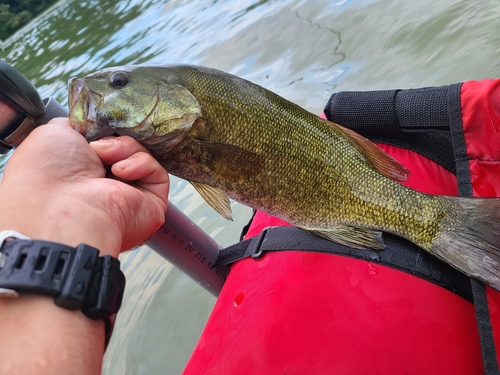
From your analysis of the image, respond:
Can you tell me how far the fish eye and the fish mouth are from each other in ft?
0.29

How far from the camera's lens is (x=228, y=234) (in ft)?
→ 13.4

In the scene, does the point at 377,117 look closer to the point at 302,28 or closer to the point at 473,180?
the point at 473,180

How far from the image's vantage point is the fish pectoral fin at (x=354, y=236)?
1832 mm

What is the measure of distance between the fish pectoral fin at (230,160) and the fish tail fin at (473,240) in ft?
2.86

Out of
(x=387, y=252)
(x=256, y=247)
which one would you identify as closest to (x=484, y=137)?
(x=387, y=252)

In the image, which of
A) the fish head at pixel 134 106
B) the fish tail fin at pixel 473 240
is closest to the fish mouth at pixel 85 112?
Answer: the fish head at pixel 134 106

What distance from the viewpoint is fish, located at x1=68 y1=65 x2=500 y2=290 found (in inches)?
69.0

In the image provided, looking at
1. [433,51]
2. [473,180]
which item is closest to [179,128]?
[473,180]

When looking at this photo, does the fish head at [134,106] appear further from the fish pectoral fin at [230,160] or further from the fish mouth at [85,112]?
the fish pectoral fin at [230,160]

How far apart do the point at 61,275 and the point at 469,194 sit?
5.47 ft

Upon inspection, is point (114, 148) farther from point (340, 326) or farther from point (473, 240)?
point (473, 240)

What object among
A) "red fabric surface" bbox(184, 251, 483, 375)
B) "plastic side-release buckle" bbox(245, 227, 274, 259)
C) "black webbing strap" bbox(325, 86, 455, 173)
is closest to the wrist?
"red fabric surface" bbox(184, 251, 483, 375)

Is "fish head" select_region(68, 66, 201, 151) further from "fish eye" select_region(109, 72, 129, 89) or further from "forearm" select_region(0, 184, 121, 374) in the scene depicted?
"forearm" select_region(0, 184, 121, 374)

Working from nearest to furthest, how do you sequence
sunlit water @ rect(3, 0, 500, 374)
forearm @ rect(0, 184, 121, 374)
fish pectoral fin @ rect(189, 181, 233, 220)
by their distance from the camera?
forearm @ rect(0, 184, 121, 374) → fish pectoral fin @ rect(189, 181, 233, 220) → sunlit water @ rect(3, 0, 500, 374)
